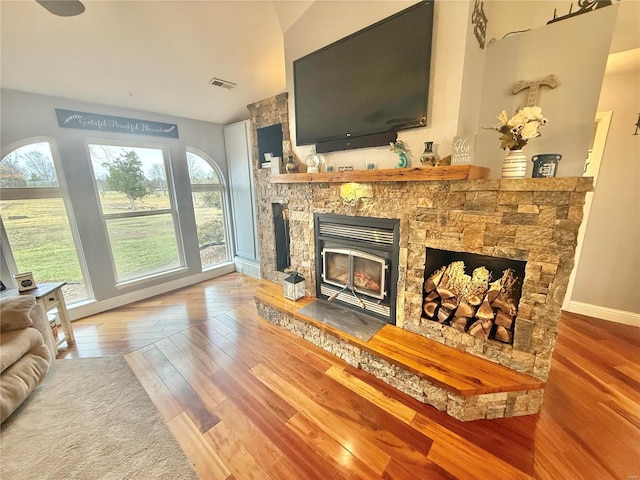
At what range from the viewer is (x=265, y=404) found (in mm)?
1721

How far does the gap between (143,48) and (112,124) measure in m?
1.15

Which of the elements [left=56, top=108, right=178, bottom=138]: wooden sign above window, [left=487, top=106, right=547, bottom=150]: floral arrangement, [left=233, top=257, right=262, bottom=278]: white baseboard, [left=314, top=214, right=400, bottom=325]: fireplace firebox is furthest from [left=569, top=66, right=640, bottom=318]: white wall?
[left=56, top=108, right=178, bottom=138]: wooden sign above window

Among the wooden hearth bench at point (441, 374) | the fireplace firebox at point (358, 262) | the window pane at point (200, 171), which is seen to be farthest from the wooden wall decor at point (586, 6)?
the window pane at point (200, 171)

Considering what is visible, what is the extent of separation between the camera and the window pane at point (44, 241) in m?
2.51

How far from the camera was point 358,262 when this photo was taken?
91.6 inches

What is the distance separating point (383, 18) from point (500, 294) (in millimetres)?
2175

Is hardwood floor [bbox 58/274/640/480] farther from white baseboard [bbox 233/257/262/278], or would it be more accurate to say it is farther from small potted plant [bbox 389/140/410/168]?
small potted plant [bbox 389/140/410/168]

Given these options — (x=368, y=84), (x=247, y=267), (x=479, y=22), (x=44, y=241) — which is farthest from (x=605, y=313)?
(x=44, y=241)

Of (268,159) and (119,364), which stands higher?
(268,159)

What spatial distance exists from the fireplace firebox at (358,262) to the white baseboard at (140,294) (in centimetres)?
240

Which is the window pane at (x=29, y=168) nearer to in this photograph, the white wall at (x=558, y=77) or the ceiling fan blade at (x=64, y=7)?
the ceiling fan blade at (x=64, y=7)

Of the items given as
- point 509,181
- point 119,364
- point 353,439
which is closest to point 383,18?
point 509,181

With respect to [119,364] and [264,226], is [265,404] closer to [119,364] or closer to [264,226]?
[119,364]

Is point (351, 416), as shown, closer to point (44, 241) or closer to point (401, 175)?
point (401, 175)
